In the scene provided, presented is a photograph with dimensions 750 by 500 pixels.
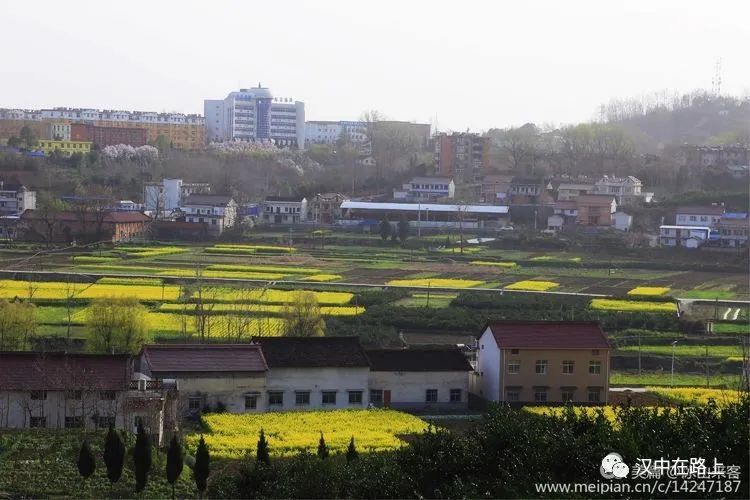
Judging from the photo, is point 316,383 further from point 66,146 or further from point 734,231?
point 66,146

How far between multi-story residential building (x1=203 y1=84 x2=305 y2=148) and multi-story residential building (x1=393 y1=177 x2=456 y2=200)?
1841 cm

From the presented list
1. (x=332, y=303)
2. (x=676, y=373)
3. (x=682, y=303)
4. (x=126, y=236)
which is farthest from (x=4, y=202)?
(x=676, y=373)

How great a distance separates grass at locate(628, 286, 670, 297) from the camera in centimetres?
2169

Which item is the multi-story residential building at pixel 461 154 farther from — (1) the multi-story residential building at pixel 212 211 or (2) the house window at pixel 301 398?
(2) the house window at pixel 301 398

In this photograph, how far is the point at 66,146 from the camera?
44.4m

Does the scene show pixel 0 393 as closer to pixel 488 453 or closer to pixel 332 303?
pixel 488 453

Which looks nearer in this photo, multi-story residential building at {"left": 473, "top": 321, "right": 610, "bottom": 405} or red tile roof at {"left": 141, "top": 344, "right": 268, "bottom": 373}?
red tile roof at {"left": 141, "top": 344, "right": 268, "bottom": 373}

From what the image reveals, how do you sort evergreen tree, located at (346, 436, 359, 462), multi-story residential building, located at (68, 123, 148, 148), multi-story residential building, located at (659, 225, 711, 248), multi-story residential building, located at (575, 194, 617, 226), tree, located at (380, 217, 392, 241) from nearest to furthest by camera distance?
evergreen tree, located at (346, 436, 359, 462), multi-story residential building, located at (659, 225, 711, 248), tree, located at (380, 217, 392, 241), multi-story residential building, located at (575, 194, 617, 226), multi-story residential building, located at (68, 123, 148, 148)

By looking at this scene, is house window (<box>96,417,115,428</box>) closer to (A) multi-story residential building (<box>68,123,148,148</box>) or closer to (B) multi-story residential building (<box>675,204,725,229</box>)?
(B) multi-story residential building (<box>675,204,725,229</box>)

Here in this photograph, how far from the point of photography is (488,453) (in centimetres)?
881

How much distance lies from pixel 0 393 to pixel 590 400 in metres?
5.89

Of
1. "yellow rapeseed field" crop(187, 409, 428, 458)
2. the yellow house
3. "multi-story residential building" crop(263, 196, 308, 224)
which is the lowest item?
"yellow rapeseed field" crop(187, 409, 428, 458)

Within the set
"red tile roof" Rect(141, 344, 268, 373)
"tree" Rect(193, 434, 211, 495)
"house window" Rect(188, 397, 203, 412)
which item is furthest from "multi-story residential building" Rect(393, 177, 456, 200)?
"tree" Rect(193, 434, 211, 495)

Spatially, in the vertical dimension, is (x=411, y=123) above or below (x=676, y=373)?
above
